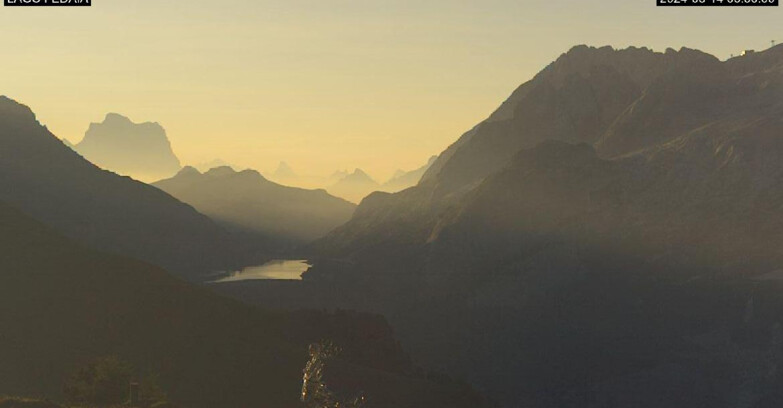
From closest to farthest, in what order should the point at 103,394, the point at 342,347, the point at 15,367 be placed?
the point at 103,394, the point at 15,367, the point at 342,347

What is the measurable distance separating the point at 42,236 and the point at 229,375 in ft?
185

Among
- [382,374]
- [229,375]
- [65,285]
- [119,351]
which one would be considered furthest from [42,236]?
[382,374]

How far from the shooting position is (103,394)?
9706 centimetres

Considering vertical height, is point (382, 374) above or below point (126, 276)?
below

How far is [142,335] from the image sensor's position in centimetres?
13575

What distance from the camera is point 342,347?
18638 centimetres

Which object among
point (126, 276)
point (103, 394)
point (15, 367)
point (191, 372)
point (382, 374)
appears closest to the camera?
point (103, 394)

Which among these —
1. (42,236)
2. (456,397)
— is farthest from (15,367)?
(456,397)

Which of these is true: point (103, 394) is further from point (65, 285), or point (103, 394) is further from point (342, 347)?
point (342, 347)

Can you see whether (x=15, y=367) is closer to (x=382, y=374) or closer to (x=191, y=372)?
(x=191, y=372)

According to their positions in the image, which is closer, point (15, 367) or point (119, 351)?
point (15, 367)

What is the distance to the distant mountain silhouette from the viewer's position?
121 metres

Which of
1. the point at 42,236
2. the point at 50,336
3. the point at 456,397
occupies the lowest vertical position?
the point at 456,397

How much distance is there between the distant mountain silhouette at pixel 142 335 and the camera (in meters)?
121
